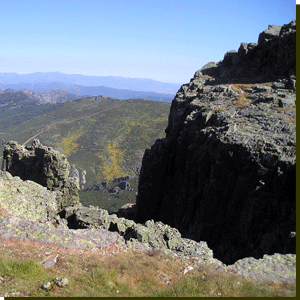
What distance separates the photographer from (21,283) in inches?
642

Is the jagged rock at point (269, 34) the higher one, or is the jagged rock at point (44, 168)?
the jagged rock at point (269, 34)

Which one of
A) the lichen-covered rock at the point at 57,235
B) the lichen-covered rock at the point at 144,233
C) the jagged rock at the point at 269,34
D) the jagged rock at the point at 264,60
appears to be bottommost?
the lichen-covered rock at the point at 144,233


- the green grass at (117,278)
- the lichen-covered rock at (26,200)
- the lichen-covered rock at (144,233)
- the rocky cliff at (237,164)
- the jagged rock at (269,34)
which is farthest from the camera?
the jagged rock at (269,34)

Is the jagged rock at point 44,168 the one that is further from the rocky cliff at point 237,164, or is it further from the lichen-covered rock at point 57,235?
the lichen-covered rock at point 57,235

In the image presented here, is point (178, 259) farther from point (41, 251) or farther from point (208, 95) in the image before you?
point (208, 95)

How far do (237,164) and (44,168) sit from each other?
3685cm

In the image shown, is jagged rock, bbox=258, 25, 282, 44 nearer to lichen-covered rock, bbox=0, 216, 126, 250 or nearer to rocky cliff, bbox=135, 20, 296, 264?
rocky cliff, bbox=135, 20, 296, 264

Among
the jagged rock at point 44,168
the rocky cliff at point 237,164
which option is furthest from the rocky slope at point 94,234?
the jagged rock at point 44,168

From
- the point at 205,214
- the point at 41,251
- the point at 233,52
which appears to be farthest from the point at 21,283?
the point at 233,52

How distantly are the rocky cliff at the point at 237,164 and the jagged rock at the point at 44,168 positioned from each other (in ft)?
55.5

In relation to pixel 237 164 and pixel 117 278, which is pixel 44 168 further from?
pixel 117 278

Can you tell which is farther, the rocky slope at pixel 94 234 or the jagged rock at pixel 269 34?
the jagged rock at pixel 269 34

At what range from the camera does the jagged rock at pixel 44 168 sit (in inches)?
2020

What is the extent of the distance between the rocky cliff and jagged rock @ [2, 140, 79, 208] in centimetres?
1691
